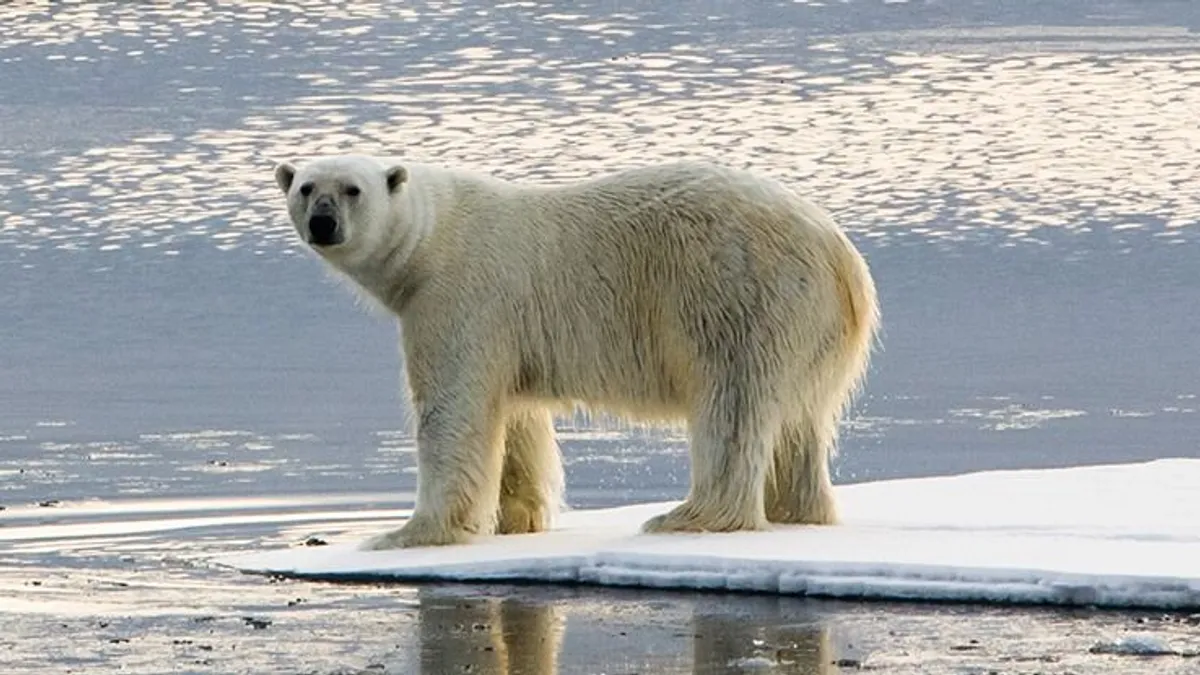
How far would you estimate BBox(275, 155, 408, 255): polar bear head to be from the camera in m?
9.87

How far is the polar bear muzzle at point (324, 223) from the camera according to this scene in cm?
984

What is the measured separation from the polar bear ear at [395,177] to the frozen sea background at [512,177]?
1381mm

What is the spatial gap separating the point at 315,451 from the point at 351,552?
3.19m

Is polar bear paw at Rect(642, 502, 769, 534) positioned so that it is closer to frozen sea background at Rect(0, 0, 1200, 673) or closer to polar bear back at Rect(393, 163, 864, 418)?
polar bear back at Rect(393, 163, 864, 418)

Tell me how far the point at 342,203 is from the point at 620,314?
107 centimetres

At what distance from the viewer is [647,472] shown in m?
12.5

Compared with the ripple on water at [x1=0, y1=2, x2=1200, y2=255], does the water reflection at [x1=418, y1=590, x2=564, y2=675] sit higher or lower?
higher

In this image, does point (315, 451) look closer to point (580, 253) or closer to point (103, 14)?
point (580, 253)

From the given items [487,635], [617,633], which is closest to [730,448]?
[617,633]

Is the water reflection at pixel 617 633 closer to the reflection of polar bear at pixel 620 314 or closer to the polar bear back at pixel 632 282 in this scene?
the reflection of polar bear at pixel 620 314

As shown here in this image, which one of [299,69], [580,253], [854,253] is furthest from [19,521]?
[299,69]

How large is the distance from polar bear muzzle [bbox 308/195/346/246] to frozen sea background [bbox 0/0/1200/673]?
119 centimetres

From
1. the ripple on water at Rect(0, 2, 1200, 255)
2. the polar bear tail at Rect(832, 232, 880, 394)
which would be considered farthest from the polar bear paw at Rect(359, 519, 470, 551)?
the ripple on water at Rect(0, 2, 1200, 255)

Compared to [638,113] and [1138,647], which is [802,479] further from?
[638,113]
